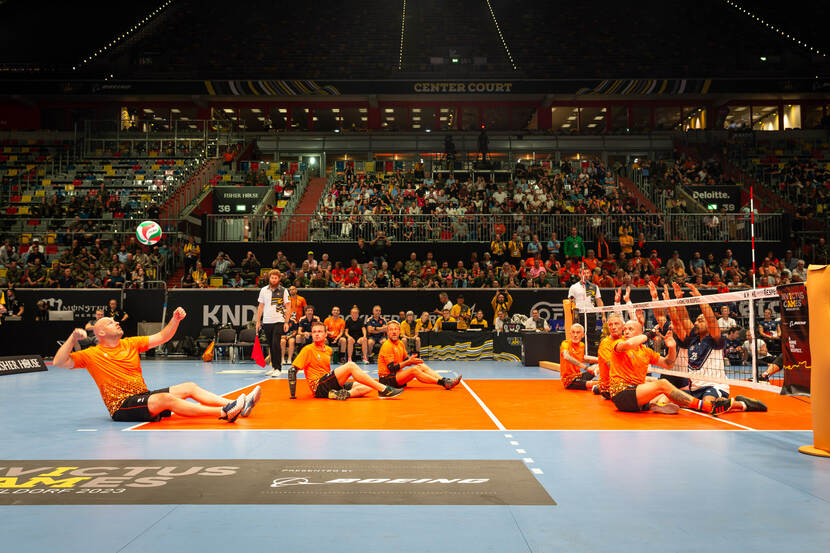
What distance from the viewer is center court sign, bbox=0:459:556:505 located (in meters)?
4.37

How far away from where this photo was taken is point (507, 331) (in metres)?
19.0

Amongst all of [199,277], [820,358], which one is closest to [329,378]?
[820,358]

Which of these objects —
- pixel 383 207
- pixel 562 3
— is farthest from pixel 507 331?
pixel 562 3

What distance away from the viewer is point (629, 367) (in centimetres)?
862

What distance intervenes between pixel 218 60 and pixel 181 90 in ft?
11.6

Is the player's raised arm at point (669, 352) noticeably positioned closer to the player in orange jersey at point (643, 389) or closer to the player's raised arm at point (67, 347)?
the player in orange jersey at point (643, 389)

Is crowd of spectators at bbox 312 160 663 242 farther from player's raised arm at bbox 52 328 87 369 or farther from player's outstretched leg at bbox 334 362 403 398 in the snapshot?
player's raised arm at bbox 52 328 87 369

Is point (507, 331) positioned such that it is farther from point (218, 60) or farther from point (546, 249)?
point (218, 60)

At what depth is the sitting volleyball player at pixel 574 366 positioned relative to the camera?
1153 cm

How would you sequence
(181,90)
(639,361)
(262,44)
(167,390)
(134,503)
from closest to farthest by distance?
(134,503) → (167,390) → (639,361) → (181,90) → (262,44)

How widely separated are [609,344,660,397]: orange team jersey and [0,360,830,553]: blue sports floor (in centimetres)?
67

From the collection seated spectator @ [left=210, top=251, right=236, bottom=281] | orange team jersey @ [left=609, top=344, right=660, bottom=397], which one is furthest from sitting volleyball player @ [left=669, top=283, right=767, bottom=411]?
seated spectator @ [left=210, top=251, right=236, bottom=281]

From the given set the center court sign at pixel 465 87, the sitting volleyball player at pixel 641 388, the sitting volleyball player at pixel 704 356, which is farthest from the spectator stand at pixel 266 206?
the sitting volleyball player at pixel 641 388

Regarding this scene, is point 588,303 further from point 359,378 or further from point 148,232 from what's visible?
point 148,232
